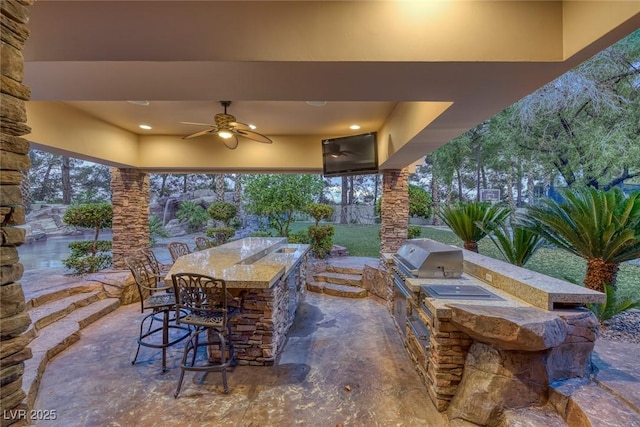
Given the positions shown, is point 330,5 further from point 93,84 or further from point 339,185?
point 339,185

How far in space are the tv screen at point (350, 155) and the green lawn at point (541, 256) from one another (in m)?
3.22

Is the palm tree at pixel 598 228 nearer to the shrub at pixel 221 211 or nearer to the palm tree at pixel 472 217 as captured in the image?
the palm tree at pixel 472 217

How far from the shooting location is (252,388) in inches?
106

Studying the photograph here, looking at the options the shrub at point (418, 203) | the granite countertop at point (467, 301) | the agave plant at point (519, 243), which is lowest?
the granite countertop at point (467, 301)

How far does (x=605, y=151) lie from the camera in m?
5.17

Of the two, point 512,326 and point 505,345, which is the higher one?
point 512,326

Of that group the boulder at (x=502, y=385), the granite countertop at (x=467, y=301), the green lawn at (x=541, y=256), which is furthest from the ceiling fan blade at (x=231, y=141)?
the green lawn at (x=541, y=256)

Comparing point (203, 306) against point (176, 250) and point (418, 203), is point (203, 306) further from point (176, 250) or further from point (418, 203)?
point (418, 203)

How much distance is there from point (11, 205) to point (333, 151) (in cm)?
462

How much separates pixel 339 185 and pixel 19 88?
17.4m

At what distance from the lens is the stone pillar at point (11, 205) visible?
976mm

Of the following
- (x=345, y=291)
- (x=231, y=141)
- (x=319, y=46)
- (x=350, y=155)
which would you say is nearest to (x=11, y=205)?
(x=319, y=46)

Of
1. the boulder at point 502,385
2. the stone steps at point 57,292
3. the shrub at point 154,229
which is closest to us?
the boulder at point 502,385

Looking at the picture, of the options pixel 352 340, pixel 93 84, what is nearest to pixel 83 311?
pixel 93 84
